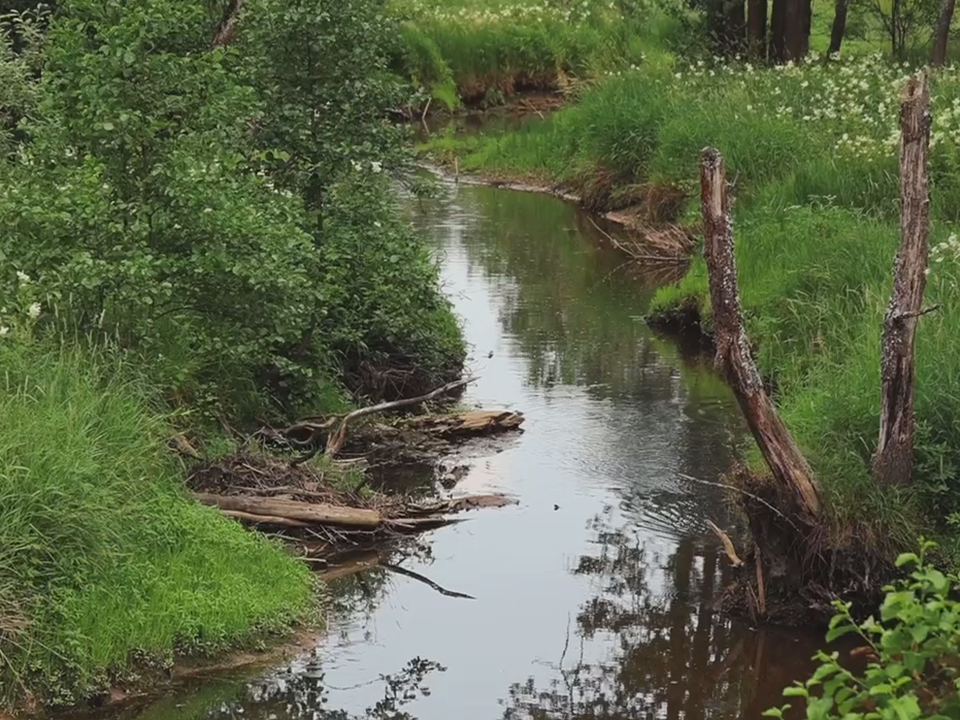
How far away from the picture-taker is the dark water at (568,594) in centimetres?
718

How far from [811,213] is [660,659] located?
7.25m

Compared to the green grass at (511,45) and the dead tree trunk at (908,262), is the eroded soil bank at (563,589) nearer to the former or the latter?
the dead tree trunk at (908,262)

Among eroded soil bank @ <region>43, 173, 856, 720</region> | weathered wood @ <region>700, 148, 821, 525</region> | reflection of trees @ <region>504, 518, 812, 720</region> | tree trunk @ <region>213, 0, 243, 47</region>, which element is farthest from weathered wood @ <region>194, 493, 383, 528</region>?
tree trunk @ <region>213, 0, 243, 47</region>

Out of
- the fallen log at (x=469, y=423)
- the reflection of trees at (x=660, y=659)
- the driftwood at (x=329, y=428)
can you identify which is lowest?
the reflection of trees at (x=660, y=659)

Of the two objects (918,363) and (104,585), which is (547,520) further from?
(104,585)

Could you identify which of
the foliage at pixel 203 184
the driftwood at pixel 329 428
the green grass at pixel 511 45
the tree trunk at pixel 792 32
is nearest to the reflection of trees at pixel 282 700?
the foliage at pixel 203 184

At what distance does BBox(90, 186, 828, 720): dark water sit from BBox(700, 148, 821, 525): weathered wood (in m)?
0.84

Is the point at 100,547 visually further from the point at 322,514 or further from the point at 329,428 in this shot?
the point at 329,428

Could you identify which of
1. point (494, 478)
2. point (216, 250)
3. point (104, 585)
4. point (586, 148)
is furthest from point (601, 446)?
point (586, 148)

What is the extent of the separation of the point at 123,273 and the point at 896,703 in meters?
6.39

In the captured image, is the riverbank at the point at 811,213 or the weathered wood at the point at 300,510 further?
the weathered wood at the point at 300,510

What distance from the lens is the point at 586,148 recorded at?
21.5m

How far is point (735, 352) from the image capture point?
7.39 m

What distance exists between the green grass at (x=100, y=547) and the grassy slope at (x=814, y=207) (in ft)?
10.6
